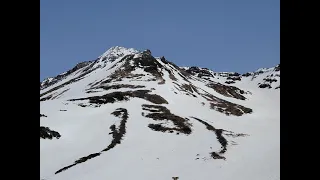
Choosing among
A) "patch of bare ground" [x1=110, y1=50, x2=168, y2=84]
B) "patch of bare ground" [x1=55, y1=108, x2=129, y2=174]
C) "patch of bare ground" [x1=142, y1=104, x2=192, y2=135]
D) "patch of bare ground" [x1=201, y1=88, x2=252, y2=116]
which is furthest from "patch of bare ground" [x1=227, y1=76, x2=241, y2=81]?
"patch of bare ground" [x1=55, y1=108, x2=129, y2=174]

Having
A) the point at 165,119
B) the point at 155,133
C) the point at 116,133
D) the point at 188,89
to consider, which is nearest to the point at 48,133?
the point at 116,133

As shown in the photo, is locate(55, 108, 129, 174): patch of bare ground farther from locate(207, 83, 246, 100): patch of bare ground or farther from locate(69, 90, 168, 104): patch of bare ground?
locate(207, 83, 246, 100): patch of bare ground

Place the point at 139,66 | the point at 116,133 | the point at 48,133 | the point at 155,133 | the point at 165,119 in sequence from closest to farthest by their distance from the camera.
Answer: the point at 48,133
the point at 116,133
the point at 155,133
the point at 165,119
the point at 139,66

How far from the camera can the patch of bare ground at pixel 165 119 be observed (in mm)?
66500

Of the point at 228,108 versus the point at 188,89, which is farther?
the point at 188,89

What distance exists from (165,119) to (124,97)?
794 inches

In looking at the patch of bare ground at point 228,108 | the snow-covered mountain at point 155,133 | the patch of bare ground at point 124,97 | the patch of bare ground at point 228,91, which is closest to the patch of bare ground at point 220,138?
the snow-covered mountain at point 155,133

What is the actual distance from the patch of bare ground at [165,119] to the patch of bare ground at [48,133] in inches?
663

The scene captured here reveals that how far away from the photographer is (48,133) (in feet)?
185

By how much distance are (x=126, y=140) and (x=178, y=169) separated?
17.2 meters

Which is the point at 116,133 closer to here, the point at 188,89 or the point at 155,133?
the point at 155,133
